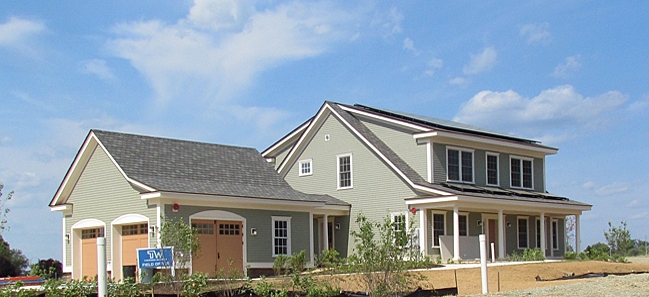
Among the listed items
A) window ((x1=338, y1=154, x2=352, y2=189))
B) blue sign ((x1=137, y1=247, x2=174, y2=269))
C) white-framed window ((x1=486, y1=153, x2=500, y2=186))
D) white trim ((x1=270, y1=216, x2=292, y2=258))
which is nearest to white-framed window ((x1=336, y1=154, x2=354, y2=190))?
window ((x1=338, y1=154, x2=352, y2=189))

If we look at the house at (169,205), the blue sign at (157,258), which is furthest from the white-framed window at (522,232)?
the blue sign at (157,258)

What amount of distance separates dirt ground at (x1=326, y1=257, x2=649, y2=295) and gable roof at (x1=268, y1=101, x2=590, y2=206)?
4.96 m

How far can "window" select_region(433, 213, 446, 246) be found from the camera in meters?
31.7

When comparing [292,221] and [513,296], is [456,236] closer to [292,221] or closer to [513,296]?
[292,221]

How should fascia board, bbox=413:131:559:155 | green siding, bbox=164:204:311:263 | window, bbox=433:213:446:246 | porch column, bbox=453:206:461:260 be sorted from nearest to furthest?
green siding, bbox=164:204:311:263
porch column, bbox=453:206:461:260
fascia board, bbox=413:131:559:155
window, bbox=433:213:446:246

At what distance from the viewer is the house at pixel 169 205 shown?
1039 inches

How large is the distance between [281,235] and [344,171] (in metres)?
5.89

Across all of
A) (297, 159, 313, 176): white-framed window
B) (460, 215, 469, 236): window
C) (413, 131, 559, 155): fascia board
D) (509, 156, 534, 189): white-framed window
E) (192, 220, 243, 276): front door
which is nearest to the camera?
(192, 220, 243, 276): front door

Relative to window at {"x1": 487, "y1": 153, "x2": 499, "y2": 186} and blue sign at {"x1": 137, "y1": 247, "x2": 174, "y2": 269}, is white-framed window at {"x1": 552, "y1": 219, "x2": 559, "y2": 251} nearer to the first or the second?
window at {"x1": 487, "y1": 153, "x2": 499, "y2": 186}

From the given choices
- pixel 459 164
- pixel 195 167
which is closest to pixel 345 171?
pixel 459 164

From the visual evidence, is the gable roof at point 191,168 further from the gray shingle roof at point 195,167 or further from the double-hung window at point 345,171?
the double-hung window at point 345,171

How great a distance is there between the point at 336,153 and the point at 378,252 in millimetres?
19209

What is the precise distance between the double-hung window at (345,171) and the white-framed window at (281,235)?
16.7ft

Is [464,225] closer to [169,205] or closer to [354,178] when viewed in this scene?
[354,178]
